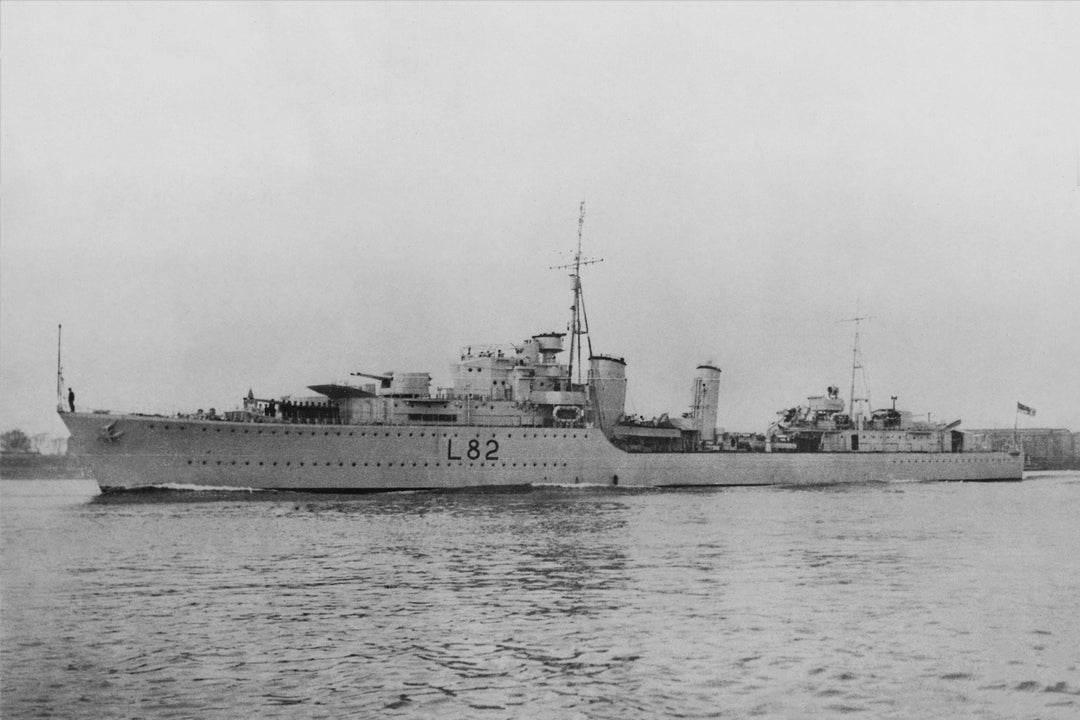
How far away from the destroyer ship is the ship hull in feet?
0.15

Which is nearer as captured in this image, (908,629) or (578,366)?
(908,629)

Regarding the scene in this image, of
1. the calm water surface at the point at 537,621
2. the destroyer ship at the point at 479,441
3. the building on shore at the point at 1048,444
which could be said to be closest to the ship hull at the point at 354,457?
the destroyer ship at the point at 479,441

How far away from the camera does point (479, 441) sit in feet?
123

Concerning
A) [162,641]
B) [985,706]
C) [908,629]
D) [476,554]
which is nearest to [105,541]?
[476,554]

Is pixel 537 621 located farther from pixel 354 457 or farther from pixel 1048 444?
pixel 1048 444

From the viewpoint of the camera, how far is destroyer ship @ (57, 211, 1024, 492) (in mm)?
33250

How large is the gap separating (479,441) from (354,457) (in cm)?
508

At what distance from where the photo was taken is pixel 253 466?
33781 millimetres

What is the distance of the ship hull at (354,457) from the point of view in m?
33.1

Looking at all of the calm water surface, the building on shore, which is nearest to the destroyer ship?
the calm water surface

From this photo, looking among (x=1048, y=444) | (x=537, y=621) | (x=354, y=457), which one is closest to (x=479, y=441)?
(x=354, y=457)

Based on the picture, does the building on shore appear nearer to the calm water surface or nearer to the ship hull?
the ship hull

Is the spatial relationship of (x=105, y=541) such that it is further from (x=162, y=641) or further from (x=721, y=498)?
(x=721, y=498)

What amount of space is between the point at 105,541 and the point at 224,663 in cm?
1256
